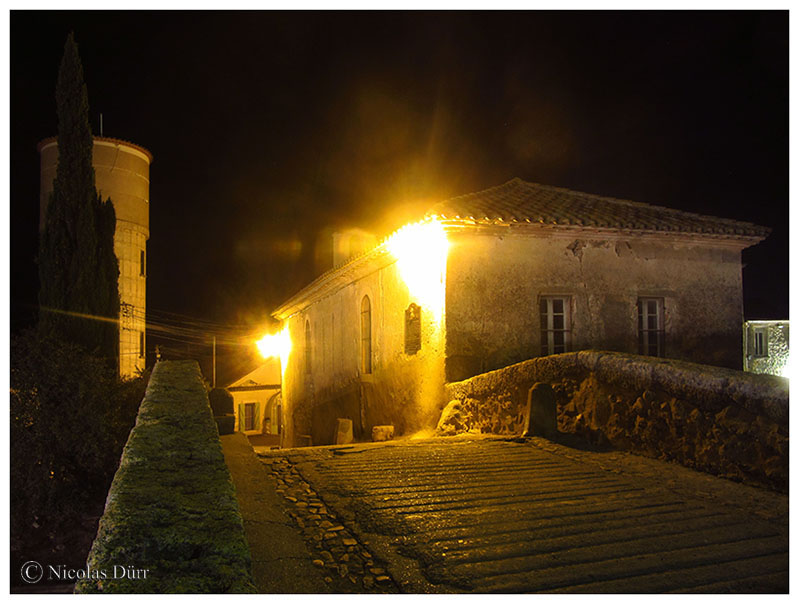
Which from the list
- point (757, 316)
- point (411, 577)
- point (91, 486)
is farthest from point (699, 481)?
point (757, 316)

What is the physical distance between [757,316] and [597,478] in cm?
1999

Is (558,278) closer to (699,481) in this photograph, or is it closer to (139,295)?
(699,481)

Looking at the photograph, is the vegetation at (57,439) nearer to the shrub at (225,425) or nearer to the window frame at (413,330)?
the shrub at (225,425)

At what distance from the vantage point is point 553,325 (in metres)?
10.7

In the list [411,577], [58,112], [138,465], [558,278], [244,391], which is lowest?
[244,391]

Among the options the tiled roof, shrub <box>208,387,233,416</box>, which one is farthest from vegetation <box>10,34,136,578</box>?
the tiled roof

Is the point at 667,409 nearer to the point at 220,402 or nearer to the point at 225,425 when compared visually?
the point at 225,425

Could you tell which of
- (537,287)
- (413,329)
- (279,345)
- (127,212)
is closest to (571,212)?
(537,287)

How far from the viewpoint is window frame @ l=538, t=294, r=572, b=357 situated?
10.7 m

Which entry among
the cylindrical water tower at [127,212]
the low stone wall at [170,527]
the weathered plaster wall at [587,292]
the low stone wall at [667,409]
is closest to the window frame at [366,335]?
the weathered plaster wall at [587,292]

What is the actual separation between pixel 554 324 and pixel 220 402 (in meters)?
5.64

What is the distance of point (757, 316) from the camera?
72.0ft

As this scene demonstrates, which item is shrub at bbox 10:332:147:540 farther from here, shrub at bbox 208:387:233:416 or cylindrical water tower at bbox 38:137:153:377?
cylindrical water tower at bbox 38:137:153:377

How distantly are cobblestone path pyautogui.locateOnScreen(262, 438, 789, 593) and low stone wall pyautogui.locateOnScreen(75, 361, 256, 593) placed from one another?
1.13 meters
